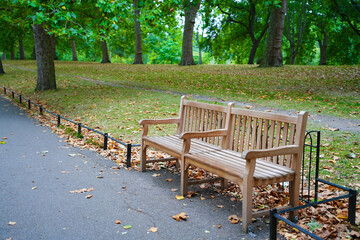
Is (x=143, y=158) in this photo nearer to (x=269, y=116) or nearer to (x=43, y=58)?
(x=269, y=116)

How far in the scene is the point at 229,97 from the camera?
12.1 meters

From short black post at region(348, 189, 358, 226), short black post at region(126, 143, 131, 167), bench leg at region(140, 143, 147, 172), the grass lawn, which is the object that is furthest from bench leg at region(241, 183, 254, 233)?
short black post at region(126, 143, 131, 167)

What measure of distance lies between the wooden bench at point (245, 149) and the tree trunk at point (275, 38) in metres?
15.5

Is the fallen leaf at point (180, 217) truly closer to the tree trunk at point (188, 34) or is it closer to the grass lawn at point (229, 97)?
the grass lawn at point (229, 97)

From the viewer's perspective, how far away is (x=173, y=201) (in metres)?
4.21

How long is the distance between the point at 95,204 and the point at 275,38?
58.4ft

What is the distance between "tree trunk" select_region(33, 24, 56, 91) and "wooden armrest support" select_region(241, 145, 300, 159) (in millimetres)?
14472

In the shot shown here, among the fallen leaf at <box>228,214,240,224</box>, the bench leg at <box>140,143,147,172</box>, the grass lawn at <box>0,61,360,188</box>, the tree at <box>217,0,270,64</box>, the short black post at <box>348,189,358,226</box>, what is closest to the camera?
the short black post at <box>348,189,358,226</box>

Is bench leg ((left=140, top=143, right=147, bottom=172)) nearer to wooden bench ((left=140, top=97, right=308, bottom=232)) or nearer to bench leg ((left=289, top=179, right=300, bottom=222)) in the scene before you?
wooden bench ((left=140, top=97, right=308, bottom=232))

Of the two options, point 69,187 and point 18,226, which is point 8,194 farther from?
point 18,226

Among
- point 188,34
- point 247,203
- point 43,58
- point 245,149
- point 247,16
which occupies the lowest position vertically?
→ point 247,203

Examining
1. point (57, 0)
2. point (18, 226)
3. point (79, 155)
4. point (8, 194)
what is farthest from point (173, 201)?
point (57, 0)

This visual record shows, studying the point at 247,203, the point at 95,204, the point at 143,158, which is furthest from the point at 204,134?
the point at 95,204

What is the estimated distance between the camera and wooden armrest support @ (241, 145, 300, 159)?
3.23 metres
